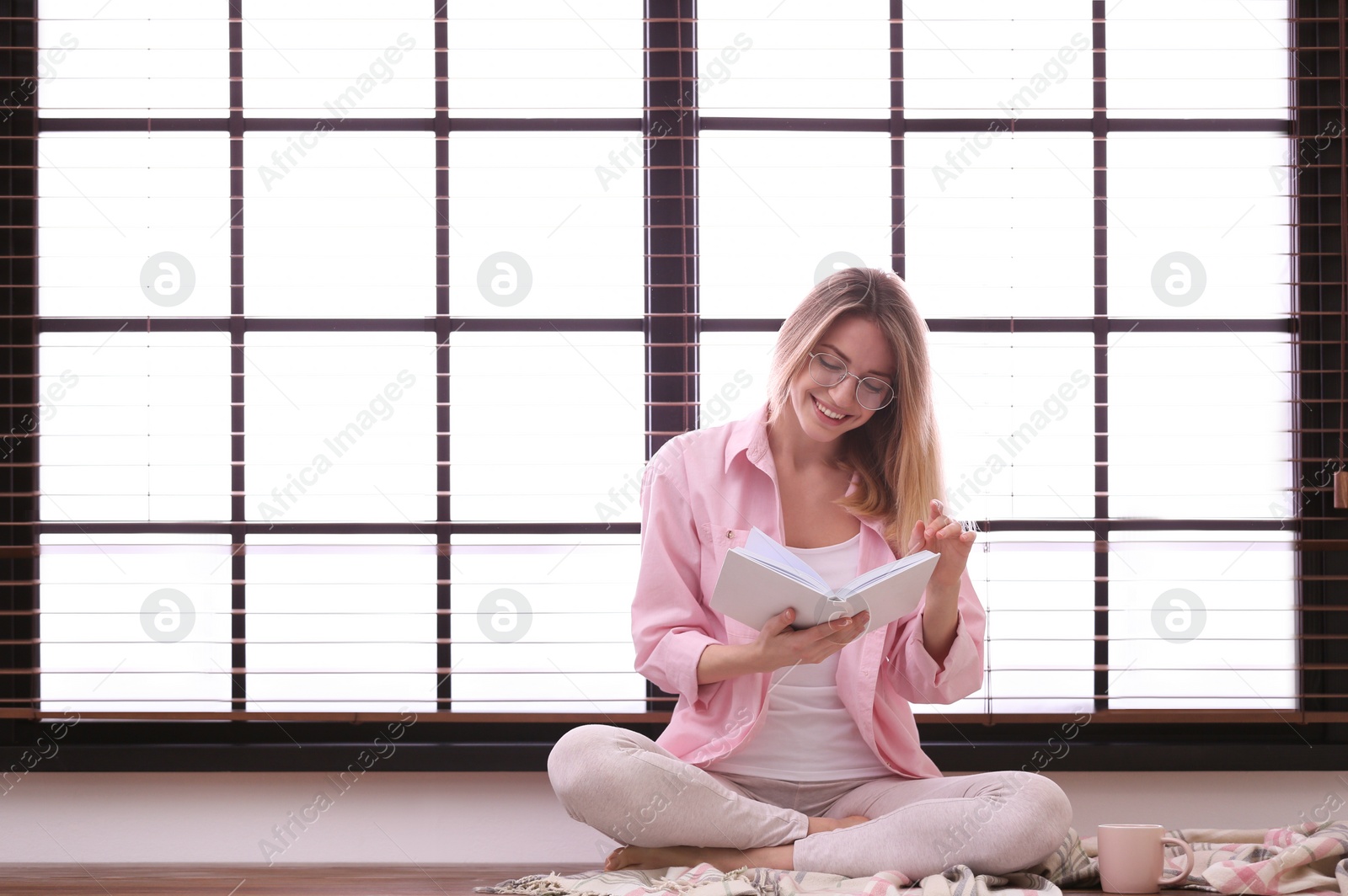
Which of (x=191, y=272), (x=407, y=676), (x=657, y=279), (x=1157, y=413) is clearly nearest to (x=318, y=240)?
(x=191, y=272)

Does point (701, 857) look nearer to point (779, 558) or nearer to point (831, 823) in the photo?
point (831, 823)

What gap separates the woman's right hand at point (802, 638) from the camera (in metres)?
1.53

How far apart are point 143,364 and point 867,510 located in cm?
161

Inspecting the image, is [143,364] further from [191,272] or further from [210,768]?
[210,768]

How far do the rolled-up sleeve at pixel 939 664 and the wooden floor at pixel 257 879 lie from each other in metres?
0.47

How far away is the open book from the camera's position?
1.44 m

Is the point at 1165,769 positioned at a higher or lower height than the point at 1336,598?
lower

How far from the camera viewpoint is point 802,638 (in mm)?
1539

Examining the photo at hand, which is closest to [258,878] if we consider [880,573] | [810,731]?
[810,731]

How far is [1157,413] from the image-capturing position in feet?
7.52

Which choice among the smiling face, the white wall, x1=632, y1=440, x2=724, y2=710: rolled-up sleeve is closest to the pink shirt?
x1=632, y1=440, x2=724, y2=710: rolled-up sleeve

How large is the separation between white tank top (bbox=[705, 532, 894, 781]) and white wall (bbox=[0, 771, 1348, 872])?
61 cm

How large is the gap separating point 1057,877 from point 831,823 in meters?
0.39

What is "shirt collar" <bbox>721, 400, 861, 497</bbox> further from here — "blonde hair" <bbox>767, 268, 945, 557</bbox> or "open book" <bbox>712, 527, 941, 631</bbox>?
"open book" <bbox>712, 527, 941, 631</bbox>
